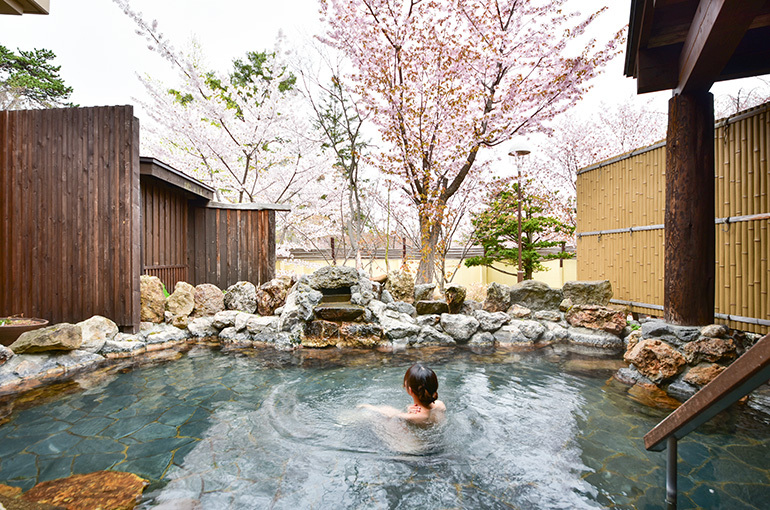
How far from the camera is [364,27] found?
320 inches

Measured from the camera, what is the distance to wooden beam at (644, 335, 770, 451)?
1.20 m

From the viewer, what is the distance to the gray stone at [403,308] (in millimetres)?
6702

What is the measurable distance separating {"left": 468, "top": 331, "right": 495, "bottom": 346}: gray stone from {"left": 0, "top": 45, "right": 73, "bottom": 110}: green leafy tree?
1568 cm

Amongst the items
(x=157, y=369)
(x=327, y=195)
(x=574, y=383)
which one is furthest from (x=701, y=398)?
(x=327, y=195)

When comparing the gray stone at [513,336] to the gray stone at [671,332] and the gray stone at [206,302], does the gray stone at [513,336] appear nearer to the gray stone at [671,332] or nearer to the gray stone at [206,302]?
the gray stone at [671,332]

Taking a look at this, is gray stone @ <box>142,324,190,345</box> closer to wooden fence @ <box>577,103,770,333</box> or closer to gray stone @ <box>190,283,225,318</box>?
gray stone @ <box>190,283,225,318</box>

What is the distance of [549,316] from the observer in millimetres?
6594

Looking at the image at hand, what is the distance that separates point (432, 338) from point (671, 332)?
3225 mm

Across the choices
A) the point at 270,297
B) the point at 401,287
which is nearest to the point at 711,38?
the point at 401,287

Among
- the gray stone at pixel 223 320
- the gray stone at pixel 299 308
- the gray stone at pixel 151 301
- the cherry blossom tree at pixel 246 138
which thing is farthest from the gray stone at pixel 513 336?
the cherry blossom tree at pixel 246 138

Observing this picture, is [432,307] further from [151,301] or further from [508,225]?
[508,225]

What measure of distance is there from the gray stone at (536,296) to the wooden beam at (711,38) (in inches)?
152

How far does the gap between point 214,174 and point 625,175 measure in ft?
39.5

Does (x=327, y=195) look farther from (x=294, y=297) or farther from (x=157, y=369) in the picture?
(x=157, y=369)
